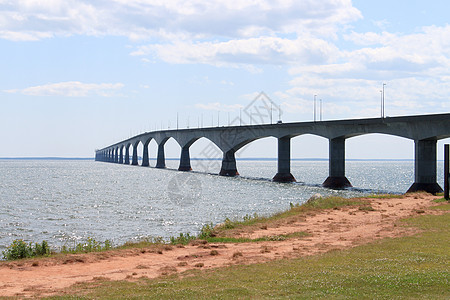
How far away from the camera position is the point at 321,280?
11.6m

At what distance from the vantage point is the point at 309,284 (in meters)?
11.2

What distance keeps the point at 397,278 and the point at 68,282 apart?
7776 mm

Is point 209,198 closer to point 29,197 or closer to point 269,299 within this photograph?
point 29,197

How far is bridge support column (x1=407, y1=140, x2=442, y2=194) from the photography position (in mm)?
51844

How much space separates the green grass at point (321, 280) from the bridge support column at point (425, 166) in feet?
128

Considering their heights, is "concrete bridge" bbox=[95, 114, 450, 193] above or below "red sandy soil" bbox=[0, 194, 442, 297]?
above

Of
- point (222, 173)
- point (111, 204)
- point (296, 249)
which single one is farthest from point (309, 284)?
point (222, 173)

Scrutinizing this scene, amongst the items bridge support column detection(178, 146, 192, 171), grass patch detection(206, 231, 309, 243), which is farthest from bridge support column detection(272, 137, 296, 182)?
grass patch detection(206, 231, 309, 243)

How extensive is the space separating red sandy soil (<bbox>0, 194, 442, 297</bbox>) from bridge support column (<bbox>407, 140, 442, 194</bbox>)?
100 feet

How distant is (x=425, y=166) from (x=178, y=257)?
4192 centimetres

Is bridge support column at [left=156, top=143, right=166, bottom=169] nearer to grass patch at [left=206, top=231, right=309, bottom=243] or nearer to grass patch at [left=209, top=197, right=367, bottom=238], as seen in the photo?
grass patch at [left=209, top=197, right=367, bottom=238]

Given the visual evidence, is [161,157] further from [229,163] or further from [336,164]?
[336,164]

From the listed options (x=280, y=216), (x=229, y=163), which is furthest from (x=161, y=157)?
(x=280, y=216)

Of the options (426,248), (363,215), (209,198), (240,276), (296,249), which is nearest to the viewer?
(240,276)
